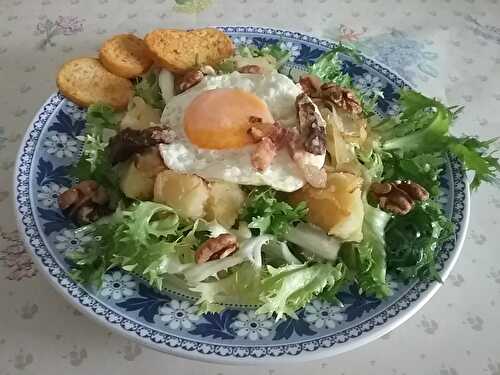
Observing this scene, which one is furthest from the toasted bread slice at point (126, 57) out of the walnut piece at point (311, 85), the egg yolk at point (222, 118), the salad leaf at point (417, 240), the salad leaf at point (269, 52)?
Answer: the salad leaf at point (417, 240)

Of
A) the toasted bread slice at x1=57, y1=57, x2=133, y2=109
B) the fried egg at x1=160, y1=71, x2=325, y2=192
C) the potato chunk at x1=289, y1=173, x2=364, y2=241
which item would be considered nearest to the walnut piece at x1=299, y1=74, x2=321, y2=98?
the fried egg at x1=160, y1=71, x2=325, y2=192

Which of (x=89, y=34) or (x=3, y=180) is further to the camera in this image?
(x=89, y=34)

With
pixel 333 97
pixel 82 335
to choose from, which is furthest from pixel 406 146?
pixel 82 335

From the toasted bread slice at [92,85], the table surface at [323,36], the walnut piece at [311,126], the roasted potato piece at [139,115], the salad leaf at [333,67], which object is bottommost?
the table surface at [323,36]

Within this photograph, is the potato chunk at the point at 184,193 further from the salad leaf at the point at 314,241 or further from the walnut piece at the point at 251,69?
the walnut piece at the point at 251,69

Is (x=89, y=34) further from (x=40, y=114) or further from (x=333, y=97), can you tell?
(x=333, y=97)

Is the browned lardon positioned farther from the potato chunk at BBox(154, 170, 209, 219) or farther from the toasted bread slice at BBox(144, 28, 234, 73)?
the potato chunk at BBox(154, 170, 209, 219)

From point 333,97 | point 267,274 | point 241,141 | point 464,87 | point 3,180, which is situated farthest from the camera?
point 464,87
